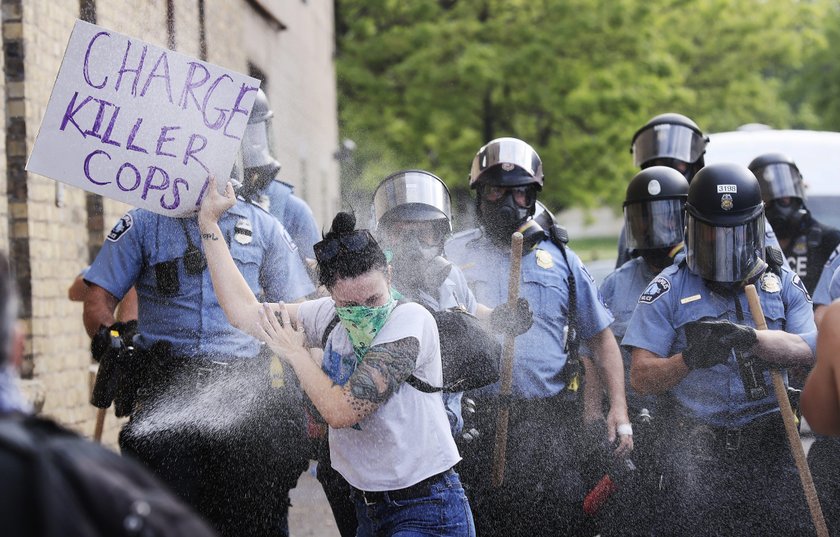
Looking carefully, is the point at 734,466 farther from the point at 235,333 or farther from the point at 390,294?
the point at 235,333

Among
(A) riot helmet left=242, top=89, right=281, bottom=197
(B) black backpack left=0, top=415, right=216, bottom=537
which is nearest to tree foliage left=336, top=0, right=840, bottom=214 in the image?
(A) riot helmet left=242, top=89, right=281, bottom=197

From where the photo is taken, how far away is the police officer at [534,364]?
15.7 ft

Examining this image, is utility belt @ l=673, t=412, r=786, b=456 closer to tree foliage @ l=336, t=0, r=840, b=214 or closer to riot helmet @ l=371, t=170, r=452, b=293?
riot helmet @ l=371, t=170, r=452, b=293

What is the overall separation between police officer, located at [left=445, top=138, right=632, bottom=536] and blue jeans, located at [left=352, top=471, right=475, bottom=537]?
105 centimetres

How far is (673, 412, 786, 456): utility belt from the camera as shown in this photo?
14.4 ft

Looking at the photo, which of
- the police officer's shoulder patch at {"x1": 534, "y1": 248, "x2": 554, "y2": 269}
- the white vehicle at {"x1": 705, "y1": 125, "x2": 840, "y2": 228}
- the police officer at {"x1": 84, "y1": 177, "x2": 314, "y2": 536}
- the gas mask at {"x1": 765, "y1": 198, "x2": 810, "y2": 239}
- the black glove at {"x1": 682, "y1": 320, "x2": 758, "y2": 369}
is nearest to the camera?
the black glove at {"x1": 682, "y1": 320, "x2": 758, "y2": 369}

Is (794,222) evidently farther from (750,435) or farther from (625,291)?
(750,435)

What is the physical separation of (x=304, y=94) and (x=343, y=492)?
12326 mm

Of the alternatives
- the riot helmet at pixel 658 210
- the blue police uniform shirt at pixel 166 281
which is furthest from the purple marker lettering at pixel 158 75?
the riot helmet at pixel 658 210

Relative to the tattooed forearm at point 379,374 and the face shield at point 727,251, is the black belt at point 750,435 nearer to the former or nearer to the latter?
the face shield at point 727,251

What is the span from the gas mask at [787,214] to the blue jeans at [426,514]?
332cm

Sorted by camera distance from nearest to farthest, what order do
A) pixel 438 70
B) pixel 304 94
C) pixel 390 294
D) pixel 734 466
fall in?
pixel 390 294, pixel 734 466, pixel 304 94, pixel 438 70

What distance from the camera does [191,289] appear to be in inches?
175

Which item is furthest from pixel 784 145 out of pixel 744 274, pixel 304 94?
pixel 304 94
